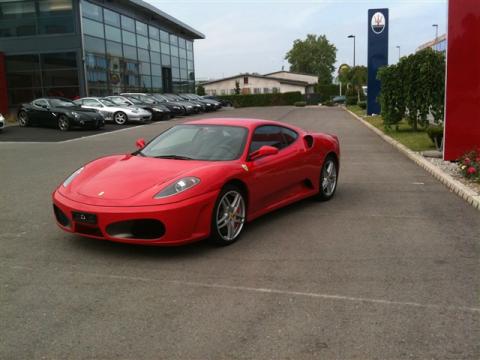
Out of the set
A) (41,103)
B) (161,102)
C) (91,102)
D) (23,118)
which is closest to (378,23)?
(161,102)

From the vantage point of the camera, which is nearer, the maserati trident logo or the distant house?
the maserati trident logo

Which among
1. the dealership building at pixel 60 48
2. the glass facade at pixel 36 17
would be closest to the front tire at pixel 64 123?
the dealership building at pixel 60 48

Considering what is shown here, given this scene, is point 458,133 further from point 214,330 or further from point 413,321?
point 214,330

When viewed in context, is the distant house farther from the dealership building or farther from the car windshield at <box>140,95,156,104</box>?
the car windshield at <box>140,95,156,104</box>

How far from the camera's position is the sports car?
4.93 meters

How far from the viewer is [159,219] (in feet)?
15.9

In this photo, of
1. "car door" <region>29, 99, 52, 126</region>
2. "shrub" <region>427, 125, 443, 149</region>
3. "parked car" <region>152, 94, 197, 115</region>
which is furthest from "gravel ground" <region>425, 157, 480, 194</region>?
"parked car" <region>152, 94, 197, 115</region>

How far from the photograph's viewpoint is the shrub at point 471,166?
8609 mm

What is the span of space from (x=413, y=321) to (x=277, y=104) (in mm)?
67582

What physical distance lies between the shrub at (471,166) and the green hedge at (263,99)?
189ft

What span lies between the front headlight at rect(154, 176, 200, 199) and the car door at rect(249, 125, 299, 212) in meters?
0.88

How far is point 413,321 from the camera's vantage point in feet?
12.0

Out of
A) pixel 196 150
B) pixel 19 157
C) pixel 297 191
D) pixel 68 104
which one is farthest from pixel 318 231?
pixel 68 104

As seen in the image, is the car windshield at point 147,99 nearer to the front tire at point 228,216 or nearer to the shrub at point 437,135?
the shrub at point 437,135
